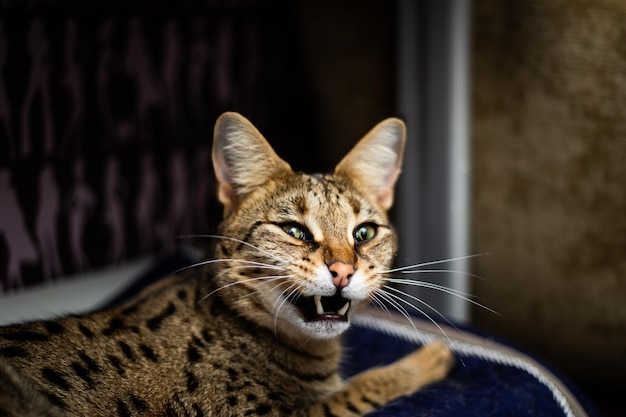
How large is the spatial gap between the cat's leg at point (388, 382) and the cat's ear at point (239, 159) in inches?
16.3

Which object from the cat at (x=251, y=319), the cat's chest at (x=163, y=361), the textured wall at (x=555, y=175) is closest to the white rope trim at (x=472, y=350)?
the cat at (x=251, y=319)

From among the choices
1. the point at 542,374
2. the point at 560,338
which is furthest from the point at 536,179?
the point at 542,374

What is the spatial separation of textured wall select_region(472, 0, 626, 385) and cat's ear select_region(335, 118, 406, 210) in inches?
26.0

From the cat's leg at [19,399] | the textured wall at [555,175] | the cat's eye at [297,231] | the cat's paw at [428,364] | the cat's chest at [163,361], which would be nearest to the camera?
the cat's leg at [19,399]

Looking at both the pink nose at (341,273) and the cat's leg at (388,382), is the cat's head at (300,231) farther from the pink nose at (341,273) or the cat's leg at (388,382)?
the cat's leg at (388,382)

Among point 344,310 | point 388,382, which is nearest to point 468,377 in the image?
point 388,382

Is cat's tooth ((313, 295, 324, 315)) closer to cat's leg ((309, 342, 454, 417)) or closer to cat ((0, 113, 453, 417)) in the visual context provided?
cat ((0, 113, 453, 417))

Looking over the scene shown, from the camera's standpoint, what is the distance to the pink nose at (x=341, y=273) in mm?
1101

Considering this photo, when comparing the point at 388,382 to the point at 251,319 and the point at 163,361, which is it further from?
the point at 163,361

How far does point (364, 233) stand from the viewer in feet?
4.11

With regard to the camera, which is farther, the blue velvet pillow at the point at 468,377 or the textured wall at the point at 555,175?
the textured wall at the point at 555,175

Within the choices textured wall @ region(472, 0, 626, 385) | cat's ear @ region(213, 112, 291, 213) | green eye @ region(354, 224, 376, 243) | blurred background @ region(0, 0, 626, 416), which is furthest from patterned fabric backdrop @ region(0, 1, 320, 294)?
textured wall @ region(472, 0, 626, 385)

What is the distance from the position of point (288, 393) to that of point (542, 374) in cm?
57

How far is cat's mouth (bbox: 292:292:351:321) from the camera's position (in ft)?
3.80
